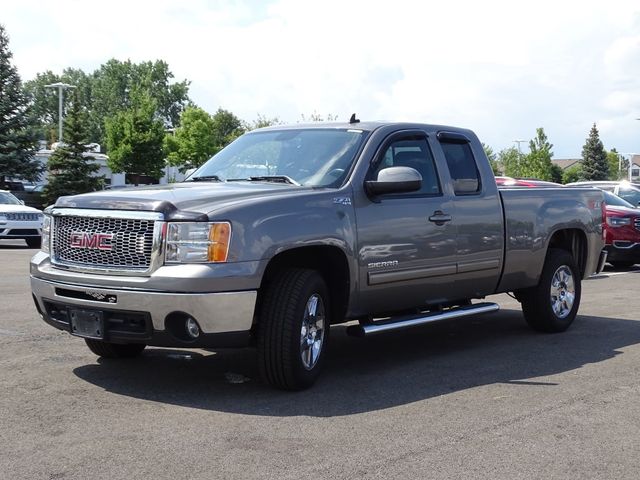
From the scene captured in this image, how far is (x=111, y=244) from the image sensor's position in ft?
19.4

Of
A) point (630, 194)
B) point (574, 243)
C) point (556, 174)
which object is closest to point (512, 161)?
point (556, 174)

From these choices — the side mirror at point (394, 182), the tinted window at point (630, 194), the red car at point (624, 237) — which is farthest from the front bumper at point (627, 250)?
the side mirror at point (394, 182)

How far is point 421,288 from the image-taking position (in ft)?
23.7

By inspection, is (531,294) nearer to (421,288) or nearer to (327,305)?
(421,288)

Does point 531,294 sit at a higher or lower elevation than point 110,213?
lower

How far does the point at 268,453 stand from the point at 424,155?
3592mm

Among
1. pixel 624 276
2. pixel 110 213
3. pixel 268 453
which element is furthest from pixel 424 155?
pixel 624 276

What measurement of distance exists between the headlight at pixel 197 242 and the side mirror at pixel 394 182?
4.60ft

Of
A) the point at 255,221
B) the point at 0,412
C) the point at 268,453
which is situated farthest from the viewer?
the point at 255,221

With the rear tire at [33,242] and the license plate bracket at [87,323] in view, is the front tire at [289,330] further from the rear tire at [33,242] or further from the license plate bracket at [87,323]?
the rear tire at [33,242]

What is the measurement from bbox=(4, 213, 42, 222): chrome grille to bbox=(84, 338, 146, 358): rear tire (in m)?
14.3

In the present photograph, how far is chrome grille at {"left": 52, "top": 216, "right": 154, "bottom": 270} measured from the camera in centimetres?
580

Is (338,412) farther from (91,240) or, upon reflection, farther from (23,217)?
(23,217)

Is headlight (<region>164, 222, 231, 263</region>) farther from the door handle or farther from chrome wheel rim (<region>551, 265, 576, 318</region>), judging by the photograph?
chrome wheel rim (<region>551, 265, 576, 318</region>)
